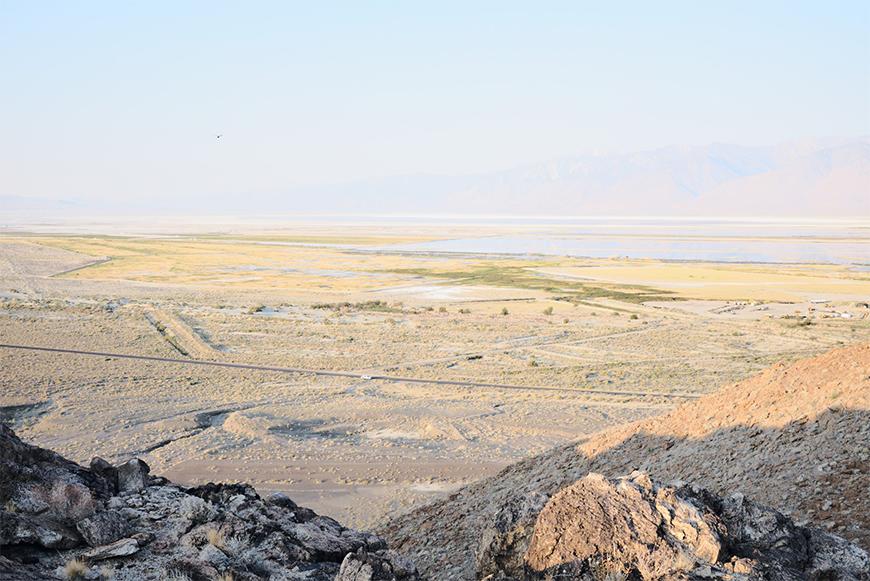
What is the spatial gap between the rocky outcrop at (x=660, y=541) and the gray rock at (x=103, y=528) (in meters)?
3.22

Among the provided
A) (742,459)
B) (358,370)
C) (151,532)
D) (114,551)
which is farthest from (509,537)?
(358,370)

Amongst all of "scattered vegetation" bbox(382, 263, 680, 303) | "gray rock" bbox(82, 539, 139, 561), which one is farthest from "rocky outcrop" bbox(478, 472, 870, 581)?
"scattered vegetation" bbox(382, 263, 680, 303)

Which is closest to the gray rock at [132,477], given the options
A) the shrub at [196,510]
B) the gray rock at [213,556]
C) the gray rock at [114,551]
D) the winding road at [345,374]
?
the shrub at [196,510]

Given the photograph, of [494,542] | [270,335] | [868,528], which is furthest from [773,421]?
[270,335]

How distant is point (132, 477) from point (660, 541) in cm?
510

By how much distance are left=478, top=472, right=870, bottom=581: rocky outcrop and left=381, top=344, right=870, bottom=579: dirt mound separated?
755 millimetres

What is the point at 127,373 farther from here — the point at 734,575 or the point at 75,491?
the point at 734,575

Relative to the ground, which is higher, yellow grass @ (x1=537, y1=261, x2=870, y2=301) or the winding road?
yellow grass @ (x1=537, y1=261, x2=870, y2=301)

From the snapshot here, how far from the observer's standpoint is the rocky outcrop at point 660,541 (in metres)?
6.96

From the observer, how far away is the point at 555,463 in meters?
13.0

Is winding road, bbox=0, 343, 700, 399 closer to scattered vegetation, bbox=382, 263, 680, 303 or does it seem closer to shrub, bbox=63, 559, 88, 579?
shrub, bbox=63, 559, 88, 579

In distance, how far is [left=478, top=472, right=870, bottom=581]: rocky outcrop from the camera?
22.8 feet

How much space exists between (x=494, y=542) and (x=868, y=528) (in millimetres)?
3598

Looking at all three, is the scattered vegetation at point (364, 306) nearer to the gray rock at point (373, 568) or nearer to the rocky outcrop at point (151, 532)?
the rocky outcrop at point (151, 532)
